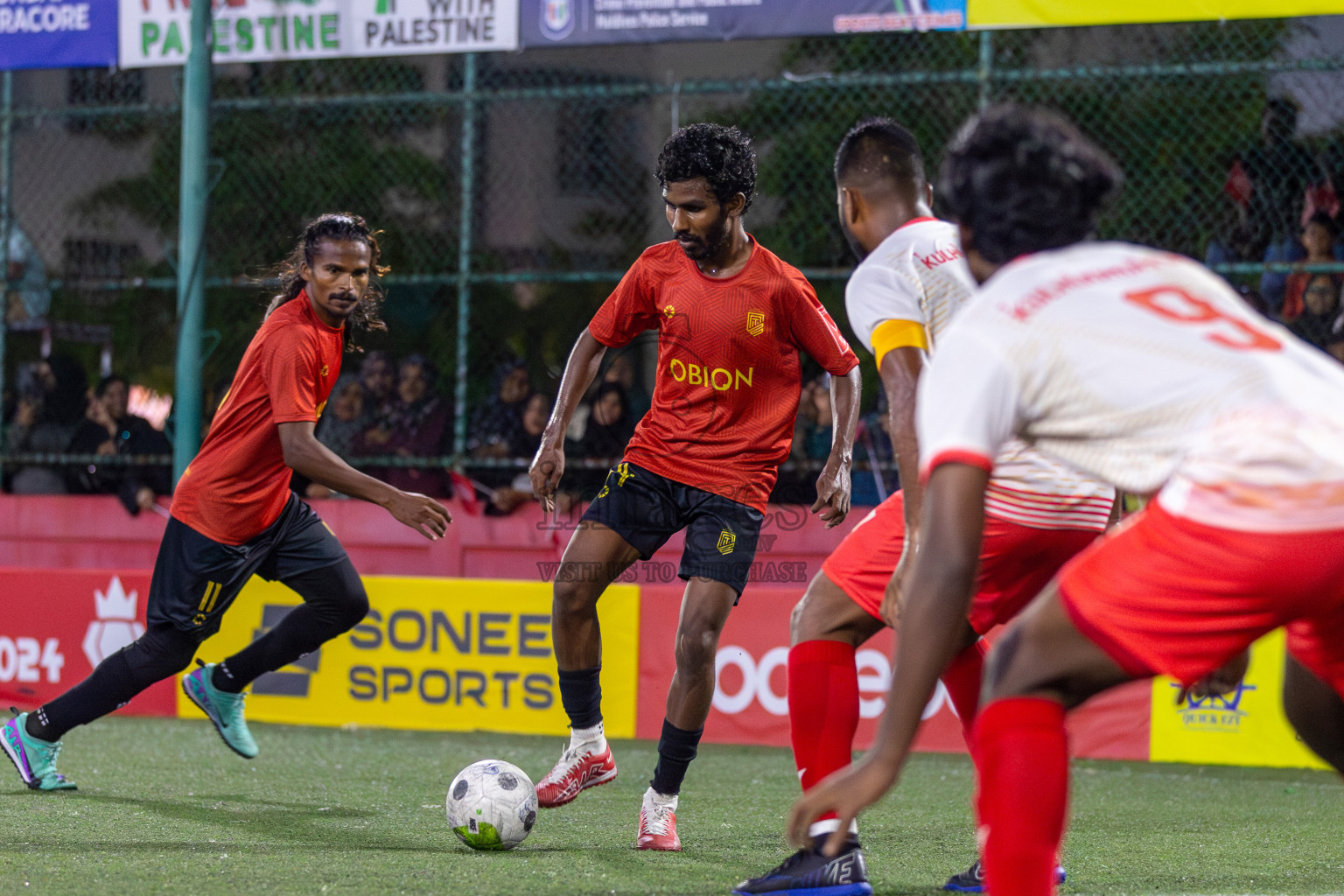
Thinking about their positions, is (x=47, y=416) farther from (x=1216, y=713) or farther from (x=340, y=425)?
(x=1216, y=713)

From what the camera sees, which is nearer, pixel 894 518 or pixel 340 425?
pixel 894 518

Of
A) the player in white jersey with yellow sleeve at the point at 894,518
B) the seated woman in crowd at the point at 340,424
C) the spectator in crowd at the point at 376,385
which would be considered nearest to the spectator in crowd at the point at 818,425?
the spectator in crowd at the point at 376,385

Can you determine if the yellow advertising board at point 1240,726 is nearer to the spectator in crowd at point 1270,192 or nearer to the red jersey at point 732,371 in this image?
the spectator in crowd at point 1270,192

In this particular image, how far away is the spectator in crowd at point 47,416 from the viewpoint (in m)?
9.38

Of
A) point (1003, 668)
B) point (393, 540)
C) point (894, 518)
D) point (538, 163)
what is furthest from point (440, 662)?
point (538, 163)

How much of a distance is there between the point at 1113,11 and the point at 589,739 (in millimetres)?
4936

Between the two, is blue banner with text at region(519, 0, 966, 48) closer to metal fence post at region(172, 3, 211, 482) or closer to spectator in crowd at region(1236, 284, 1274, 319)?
metal fence post at region(172, 3, 211, 482)

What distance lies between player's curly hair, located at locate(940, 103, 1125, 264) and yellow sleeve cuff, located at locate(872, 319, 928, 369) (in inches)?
38.4

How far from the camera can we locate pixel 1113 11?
24.7 ft

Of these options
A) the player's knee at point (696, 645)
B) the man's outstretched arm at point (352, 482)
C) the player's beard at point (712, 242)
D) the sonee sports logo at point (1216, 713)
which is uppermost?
the player's beard at point (712, 242)

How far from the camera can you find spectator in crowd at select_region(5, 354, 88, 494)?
938cm

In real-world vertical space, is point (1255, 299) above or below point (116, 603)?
above

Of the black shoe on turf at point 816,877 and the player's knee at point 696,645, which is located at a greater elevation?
the player's knee at point 696,645

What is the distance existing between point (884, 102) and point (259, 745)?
5.69 m
